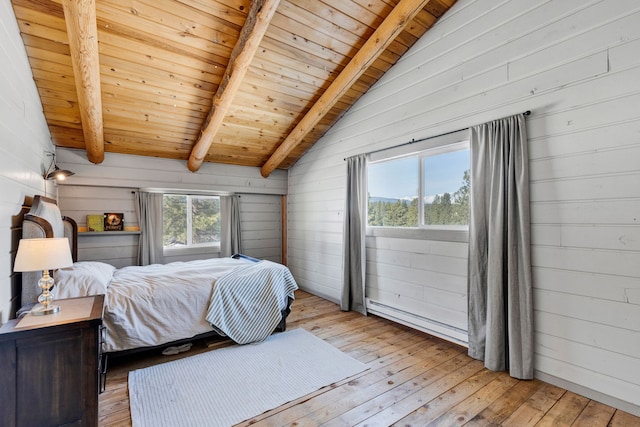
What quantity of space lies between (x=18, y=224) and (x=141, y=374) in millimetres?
1490

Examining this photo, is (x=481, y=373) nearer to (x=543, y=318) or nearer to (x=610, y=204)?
(x=543, y=318)

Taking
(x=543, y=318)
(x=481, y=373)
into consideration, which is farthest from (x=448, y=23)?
(x=481, y=373)

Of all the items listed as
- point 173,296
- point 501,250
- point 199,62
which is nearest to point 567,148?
point 501,250

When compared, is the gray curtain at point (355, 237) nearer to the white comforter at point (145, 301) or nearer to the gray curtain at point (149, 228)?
the white comforter at point (145, 301)

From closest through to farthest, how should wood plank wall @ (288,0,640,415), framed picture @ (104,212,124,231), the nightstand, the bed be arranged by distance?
1. the nightstand
2. wood plank wall @ (288,0,640,415)
3. the bed
4. framed picture @ (104,212,124,231)

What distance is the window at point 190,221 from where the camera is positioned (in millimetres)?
4734

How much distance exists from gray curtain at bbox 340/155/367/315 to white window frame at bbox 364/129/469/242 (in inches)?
7.9

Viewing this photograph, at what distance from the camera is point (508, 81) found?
2572 mm

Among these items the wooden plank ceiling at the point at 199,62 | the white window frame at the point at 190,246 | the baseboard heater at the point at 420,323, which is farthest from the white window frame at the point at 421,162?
the white window frame at the point at 190,246

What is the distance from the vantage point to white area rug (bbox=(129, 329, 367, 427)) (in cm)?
201

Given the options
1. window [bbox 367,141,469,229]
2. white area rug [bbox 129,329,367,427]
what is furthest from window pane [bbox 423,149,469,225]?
white area rug [bbox 129,329,367,427]

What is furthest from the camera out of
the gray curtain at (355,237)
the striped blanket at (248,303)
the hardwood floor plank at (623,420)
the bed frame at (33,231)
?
the gray curtain at (355,237)

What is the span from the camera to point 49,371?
5.13 feet

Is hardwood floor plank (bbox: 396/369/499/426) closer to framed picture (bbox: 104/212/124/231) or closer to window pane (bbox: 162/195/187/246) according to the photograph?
window pane (bbox: 162/195/187/246)
